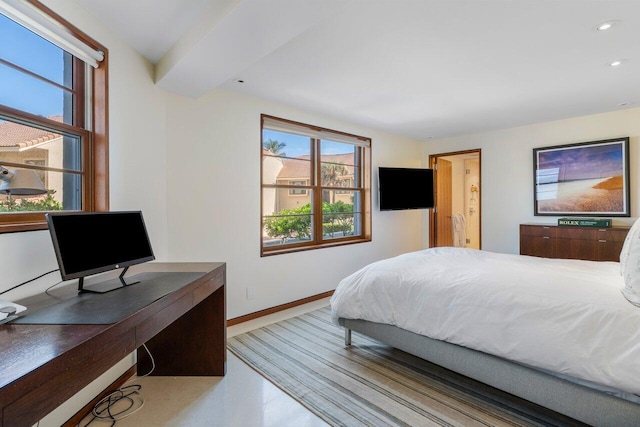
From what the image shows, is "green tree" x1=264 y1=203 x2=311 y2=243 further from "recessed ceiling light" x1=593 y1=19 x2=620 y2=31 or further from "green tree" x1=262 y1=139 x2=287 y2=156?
"recessed ceiling light" x1=593 y1=19 x2=620 y2=31

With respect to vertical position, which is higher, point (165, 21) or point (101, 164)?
point (165, 21)

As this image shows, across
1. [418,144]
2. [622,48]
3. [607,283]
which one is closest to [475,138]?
[418,144]

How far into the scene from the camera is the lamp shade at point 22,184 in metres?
1.45

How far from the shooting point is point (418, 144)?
555 centimetres

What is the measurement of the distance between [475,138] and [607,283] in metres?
3.48

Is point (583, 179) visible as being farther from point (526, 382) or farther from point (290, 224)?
point (290, 224)

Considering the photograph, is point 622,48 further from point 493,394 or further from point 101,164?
point 101,164

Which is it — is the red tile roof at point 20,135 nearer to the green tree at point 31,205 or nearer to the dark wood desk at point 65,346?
the green tree at point 31,205

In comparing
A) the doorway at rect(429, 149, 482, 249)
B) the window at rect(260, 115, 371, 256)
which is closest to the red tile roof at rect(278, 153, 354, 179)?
the window at rect(260, 115, 371, 256)

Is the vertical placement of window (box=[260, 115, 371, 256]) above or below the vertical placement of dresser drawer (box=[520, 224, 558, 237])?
above

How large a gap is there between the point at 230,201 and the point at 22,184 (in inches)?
66.8

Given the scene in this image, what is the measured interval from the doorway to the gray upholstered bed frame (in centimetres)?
337

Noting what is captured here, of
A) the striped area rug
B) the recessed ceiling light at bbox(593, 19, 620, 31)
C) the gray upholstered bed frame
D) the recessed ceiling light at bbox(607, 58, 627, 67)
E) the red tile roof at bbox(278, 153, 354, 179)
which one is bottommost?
the striped area rug

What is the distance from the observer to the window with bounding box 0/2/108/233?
4.92ft
